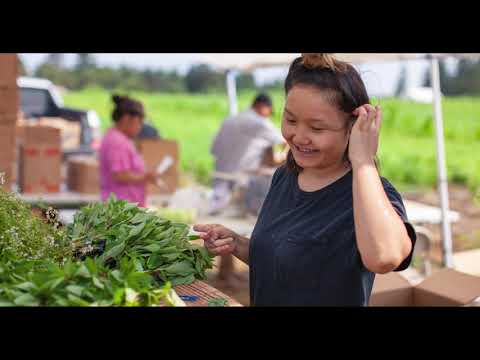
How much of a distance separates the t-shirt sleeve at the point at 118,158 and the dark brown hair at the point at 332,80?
3.76 m

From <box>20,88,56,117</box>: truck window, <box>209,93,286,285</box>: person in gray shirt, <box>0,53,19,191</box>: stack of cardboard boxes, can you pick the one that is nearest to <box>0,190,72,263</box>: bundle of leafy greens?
<box>0,53,19,191</box>: stack of cardboard boxes

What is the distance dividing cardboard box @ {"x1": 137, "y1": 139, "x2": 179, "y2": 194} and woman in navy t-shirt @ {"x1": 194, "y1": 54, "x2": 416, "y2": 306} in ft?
17.7

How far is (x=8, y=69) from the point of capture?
16.7ft

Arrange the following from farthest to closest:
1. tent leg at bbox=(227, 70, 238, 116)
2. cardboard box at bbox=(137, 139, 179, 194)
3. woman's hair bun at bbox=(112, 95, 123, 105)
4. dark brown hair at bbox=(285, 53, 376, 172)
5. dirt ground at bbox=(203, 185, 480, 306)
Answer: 1. tent leg at bbox=(227, 70, 238, 116)
2. cardboard box at bbox=(137, 139, 179, 194)
3. dirt ground at bbox=(203, 185, 480, 306)
4. woman's hair bun at bbox=(112, 95, 123, 105)
5. dark brown hair at bbox=(285, 53, 376, 172)

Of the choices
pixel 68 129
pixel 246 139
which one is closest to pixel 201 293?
pixel 246 139

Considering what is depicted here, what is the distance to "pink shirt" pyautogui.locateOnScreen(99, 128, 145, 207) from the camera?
5.52m

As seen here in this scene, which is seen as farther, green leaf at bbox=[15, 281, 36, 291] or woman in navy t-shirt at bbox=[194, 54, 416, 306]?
woman in navy t-shirt at bbox=[194, 54, 416, 306]

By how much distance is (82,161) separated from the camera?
7266 mm

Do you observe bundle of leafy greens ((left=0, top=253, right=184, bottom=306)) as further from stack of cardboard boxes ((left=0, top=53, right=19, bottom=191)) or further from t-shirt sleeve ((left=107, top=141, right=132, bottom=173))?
t-shirt sleeve ((left=107, top=141, right=132, bottom=173))

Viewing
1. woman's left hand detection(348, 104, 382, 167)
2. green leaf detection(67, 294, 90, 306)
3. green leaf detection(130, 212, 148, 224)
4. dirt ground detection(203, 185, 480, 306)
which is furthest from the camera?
dirt ground detection(203, 185, 480, 306)

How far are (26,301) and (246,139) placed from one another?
5749 mm
